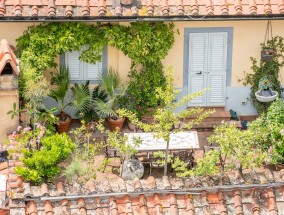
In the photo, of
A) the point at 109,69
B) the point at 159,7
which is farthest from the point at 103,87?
the point at 159,7

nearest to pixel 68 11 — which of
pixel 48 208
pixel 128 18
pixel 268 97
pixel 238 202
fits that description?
pixel 128 18

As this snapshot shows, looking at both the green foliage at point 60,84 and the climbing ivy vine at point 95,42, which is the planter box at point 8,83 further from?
the green foliage at point 60,84

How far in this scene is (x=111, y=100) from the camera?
20359 mm

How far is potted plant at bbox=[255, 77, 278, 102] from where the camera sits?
2098 cm

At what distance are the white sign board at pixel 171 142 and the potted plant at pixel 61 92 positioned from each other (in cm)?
238

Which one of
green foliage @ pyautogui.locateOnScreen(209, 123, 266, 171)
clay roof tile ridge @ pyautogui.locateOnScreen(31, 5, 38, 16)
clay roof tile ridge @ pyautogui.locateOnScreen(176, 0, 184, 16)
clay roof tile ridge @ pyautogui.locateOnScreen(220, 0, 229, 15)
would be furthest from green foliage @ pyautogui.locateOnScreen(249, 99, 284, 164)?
clay roof tile ridge @ pyautogui.locateOnScreen(31, 5, 38, 16)

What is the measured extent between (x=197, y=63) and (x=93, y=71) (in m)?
2.64

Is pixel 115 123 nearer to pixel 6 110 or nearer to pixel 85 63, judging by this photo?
pixel 85 63

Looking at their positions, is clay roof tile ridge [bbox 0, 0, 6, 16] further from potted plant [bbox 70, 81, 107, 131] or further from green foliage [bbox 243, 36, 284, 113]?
green foliage [bbox 243, 36, 284, 113]

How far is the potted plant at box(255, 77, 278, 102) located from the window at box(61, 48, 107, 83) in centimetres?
396

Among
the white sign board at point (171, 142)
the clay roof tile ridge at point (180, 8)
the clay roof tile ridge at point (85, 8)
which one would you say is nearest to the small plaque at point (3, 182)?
the white sign board at point (171, 142)

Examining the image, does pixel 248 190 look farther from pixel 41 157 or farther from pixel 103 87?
pixel 103 87

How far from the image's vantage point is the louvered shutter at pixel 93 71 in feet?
68.2

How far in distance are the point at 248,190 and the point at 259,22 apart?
9433mm
